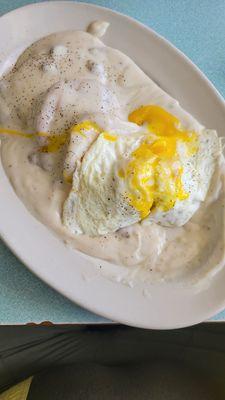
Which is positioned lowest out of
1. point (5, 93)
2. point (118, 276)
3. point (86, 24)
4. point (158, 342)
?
point (158, 342)

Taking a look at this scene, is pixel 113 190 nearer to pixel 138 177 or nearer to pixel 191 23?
pixel 138 177

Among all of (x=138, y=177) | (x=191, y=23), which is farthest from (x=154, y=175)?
(x=191, y=23)

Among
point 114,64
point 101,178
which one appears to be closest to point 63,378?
point 101,178

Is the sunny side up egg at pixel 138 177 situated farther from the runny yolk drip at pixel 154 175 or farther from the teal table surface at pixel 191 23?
the teal table surface at pixel 191 23

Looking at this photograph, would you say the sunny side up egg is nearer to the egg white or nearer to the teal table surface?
the egg white

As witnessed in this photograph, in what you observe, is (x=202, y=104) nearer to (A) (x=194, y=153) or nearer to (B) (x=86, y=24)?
(A) (x=194, y=153)

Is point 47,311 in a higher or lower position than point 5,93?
lower

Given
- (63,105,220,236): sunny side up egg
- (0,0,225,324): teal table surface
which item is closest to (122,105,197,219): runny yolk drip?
(63,105,220,236): sunny side up egg

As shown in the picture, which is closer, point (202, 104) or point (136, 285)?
point (136, 285)
